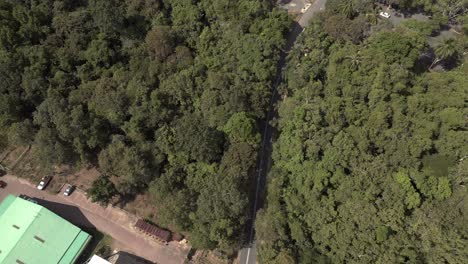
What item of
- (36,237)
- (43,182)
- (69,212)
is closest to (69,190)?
(69,212)

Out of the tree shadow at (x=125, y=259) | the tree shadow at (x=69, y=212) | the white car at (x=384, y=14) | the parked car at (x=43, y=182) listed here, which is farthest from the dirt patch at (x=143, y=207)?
the white car at (x=384, y=14)

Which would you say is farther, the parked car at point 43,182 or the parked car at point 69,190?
the parked car at point 43,182

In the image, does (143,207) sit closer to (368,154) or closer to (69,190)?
(69,190)

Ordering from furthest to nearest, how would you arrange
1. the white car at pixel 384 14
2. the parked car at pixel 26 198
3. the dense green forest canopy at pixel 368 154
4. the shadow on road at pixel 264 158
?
the white car at pixel 384 14, the parked car at pixel 26 198, the shadow on road at pixel 264 158, the dense green forest canopy at pixel 368 154

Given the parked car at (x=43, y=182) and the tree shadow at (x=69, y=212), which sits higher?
the parked car at (x=43, y=182)

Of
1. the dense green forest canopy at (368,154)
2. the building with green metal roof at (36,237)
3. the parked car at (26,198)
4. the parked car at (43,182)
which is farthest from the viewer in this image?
the parked car at (43,182)

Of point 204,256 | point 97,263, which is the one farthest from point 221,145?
point 97,263

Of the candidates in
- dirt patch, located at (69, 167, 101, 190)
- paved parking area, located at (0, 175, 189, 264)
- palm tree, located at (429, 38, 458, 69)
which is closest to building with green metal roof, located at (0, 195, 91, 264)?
paved parking area, located at (0, 175, 189, 264)

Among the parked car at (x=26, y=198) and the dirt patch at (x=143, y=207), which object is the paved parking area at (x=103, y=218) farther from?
the dirt patch at (x=143, y=207)

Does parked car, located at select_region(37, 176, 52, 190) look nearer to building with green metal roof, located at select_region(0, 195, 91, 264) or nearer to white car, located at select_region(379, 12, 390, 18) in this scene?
building with green metal roof, located at select_region(0, 195, 91, 264)
